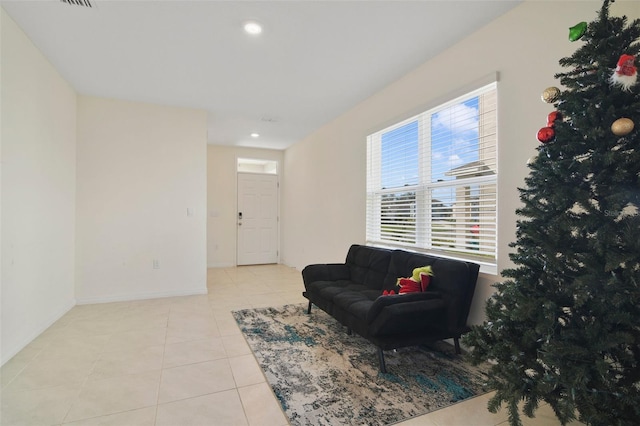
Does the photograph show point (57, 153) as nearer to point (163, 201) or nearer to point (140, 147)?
point (140, 147)

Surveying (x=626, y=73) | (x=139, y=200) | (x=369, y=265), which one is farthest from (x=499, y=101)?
(x=139, y=200)

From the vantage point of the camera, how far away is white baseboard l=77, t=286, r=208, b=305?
4.02m

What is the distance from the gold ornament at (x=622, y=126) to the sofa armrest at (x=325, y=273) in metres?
2.80

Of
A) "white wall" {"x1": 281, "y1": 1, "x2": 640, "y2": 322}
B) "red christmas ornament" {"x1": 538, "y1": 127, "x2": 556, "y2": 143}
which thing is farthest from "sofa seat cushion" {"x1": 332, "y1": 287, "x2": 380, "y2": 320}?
"red christmas ornament" {"x1": 538, "y1": 127, "x2": 556, "y2": 143}

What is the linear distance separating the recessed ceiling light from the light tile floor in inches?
105

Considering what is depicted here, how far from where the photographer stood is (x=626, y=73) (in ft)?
3.94

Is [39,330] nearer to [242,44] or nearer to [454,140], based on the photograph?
[242,44]

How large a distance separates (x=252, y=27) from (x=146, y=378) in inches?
109

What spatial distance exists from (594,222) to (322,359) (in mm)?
2007

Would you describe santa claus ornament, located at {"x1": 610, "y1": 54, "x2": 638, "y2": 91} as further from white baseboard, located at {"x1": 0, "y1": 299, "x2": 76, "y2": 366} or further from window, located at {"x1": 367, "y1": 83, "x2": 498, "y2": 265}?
white baseboard, located at {"x1": 0, "y1": 299, "x2": 76, "y2": 366}

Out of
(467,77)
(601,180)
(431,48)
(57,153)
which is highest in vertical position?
(431,48)

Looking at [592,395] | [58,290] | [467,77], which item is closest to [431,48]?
[467,77]

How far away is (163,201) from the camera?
4387 millimetres

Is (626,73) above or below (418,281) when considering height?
above
